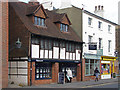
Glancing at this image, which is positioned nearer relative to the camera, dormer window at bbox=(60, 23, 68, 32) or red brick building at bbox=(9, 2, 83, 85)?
red brick building at bbox=(9, 2, 83, 85)

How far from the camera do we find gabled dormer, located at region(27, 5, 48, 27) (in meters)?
22.2

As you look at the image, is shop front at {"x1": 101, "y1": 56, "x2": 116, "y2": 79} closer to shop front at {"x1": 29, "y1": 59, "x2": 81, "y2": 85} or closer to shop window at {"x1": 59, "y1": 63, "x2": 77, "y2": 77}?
shop window at {"x1": 59, "y1": 63, "x2": 77, "y2": 77}

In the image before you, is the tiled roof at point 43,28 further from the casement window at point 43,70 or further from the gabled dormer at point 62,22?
the casement window at point 43,70

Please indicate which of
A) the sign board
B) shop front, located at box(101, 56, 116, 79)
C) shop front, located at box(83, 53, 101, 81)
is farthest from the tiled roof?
shop front, located at box(101, 56, 116, 79)

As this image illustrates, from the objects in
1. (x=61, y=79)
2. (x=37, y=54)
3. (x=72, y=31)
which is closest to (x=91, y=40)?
(x=72, y=31)

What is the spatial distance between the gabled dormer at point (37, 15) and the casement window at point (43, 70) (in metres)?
4.16

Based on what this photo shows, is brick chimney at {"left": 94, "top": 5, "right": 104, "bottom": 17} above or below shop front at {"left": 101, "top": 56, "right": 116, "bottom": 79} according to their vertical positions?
above

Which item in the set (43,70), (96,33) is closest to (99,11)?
(96,33)

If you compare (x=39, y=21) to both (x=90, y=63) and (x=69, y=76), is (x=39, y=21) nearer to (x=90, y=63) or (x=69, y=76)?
(x=69, y=76)

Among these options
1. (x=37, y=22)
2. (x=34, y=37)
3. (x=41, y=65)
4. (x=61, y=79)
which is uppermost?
(x=37, y=22)

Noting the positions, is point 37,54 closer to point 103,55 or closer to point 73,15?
point 73,15

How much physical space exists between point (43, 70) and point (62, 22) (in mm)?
6518

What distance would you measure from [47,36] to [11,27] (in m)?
3.68

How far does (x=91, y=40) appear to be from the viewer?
2986 cm
